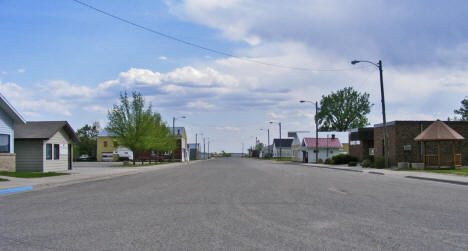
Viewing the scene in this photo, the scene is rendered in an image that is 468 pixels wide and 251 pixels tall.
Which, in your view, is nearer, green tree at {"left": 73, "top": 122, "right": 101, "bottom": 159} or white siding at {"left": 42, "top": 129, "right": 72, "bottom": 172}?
white siding at {"left": 42, "top": 129, "right": 72, "bottom": 172}

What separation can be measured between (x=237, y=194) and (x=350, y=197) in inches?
145

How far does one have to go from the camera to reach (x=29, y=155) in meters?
30.5

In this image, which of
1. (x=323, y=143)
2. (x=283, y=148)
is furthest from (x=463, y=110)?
(x=283, y=148)

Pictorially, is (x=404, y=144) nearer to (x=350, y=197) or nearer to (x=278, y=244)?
(x=350, y=197)

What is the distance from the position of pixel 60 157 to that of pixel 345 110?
86.0 metres

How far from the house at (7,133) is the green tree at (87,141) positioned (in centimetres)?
6029

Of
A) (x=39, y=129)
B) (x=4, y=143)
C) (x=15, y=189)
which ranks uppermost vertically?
(x=39, y=129)

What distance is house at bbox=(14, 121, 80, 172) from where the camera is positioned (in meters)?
30.3

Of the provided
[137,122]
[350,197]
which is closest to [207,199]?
[350,197]

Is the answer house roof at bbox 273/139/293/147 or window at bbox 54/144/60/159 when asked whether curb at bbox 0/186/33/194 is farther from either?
house roof at bbox 273/139/293/147

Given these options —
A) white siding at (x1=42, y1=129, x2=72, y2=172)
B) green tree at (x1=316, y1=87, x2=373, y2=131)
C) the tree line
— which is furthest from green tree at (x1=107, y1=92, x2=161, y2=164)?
green tree at (x1=316, y1=87, x2=373, y2=131)

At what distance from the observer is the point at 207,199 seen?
→ 12.9 metres

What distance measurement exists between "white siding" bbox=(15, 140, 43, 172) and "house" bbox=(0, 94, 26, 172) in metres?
3.07

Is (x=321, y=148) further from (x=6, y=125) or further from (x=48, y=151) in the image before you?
(x=6, y=125)
